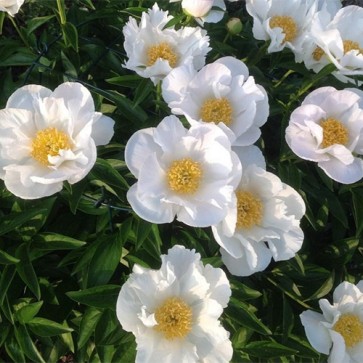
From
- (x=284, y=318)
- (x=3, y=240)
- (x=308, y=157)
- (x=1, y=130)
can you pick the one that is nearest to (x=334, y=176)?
(x=308, y=157)

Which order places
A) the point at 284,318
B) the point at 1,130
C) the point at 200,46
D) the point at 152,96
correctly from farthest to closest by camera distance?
the point at 152,96 → the point at 284,318 → the point at 200,46 → the point at 1,130

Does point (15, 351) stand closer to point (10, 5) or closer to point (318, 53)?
point (10, 5)

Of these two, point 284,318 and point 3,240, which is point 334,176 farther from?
point 3,240

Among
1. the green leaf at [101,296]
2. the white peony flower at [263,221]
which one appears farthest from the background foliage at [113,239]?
the white peony flower at [263,221]

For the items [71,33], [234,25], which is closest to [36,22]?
[71,33]

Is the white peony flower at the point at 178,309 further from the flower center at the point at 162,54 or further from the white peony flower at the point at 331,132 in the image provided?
the flower center at the point at 162,54

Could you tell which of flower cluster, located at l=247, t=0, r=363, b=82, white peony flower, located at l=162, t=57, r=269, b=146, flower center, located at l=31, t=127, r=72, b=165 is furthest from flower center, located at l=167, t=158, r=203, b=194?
flower cluster, located at l=247, t=0, r=363, b=82
